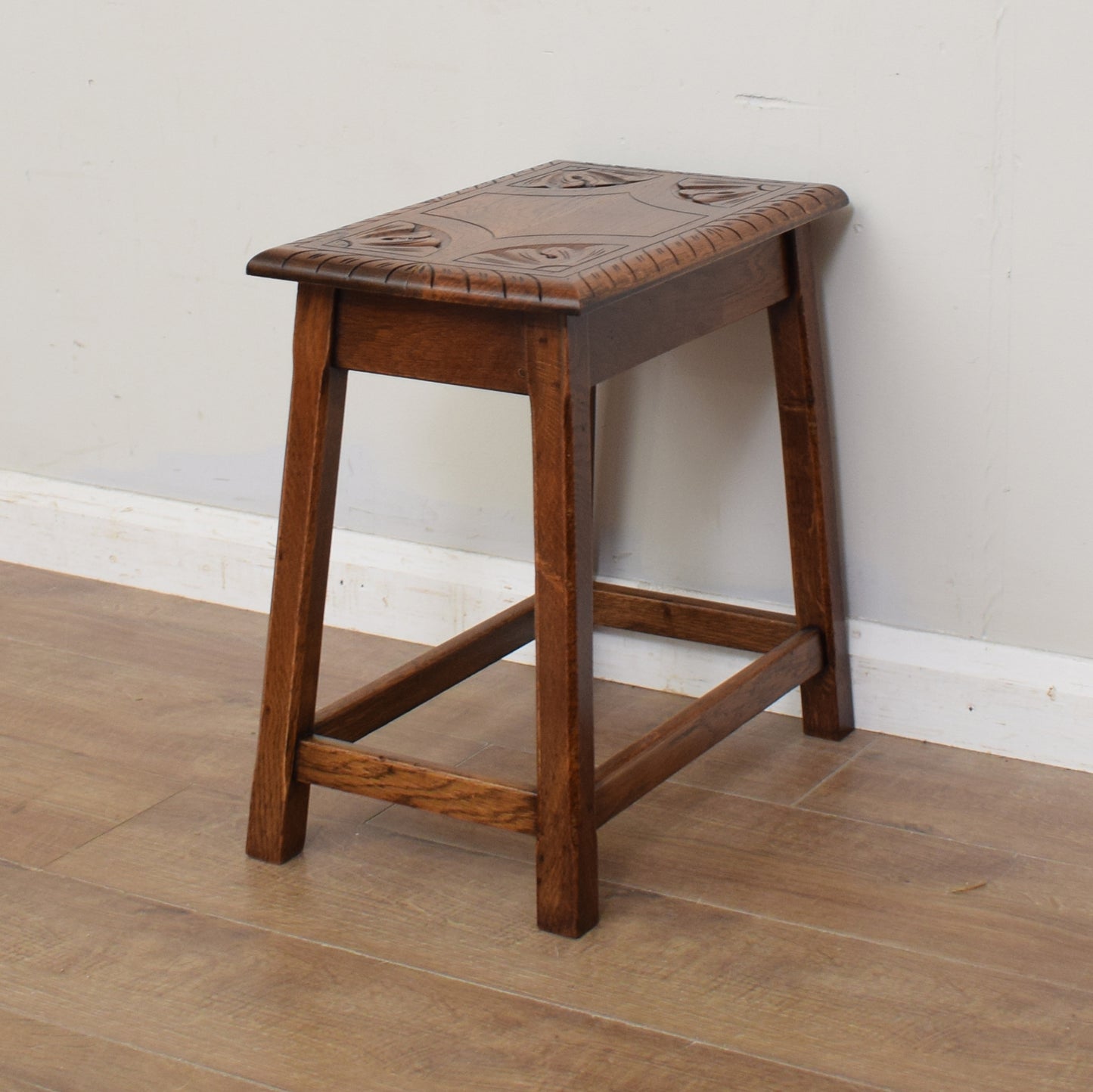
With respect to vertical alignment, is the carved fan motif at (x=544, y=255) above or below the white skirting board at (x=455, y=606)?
above

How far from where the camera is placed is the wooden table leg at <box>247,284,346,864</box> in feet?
4.83

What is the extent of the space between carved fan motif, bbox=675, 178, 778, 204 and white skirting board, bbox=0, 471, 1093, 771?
0.53 meters

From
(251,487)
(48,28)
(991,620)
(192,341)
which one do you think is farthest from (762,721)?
(48,28)

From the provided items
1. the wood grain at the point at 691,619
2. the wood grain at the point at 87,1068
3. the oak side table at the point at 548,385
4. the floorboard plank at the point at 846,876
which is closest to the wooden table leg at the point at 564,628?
the oak side table at the point at 548,385

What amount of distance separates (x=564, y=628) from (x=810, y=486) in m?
0.49

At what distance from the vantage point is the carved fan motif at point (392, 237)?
1.47 meters

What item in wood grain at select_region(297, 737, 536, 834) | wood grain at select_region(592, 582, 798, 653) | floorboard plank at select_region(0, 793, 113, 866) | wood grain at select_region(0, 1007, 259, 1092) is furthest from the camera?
wood grain at select_region(592, 582, 798, 653)

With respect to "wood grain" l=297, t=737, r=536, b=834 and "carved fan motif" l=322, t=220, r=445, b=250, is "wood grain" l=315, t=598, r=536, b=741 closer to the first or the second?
"wood grain" l=297, t=737, r=536, b=834

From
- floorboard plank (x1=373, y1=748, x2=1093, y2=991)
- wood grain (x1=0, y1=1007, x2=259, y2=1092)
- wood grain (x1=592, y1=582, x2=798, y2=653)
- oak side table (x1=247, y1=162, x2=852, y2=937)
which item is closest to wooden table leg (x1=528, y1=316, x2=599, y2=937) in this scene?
oak side table (x1=247, y1=162, x2=852, y2=937)

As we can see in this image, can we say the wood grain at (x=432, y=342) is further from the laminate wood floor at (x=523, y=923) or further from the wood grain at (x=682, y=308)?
the laminate wood floor at (x=523, y=923)

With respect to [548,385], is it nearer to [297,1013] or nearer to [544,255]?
[544,255]

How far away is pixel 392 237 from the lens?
1.50 meters

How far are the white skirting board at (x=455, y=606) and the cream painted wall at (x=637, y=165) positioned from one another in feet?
0.10

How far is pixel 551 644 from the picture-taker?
4.62 feet
